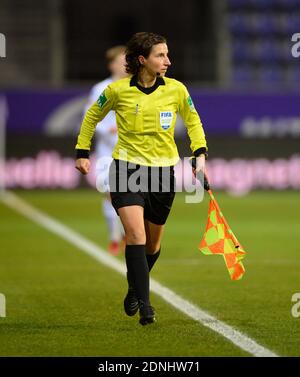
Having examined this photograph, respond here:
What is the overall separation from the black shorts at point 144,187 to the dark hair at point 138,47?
0.64m

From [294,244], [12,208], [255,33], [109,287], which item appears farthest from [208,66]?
[109,287]

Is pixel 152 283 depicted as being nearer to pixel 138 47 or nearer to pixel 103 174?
pixel 103 174

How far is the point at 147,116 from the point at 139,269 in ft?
3.28

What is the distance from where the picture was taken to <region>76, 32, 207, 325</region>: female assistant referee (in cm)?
693

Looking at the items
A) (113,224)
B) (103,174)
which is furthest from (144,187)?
(113,224)

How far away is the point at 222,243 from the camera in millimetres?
7176

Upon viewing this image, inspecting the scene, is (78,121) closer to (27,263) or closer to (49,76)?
(49,76)

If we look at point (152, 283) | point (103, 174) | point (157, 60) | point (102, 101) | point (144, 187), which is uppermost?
point (157, 60)

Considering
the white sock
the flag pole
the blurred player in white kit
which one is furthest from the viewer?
the flag pole

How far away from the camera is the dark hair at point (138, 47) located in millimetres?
7022

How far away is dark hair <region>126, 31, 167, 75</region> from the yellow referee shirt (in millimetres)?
83

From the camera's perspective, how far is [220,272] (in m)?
10.3

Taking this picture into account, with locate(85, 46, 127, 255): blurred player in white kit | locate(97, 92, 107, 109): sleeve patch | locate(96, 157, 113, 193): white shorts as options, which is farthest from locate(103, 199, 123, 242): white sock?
locate(97, 92, 107, 109): sleeve patch

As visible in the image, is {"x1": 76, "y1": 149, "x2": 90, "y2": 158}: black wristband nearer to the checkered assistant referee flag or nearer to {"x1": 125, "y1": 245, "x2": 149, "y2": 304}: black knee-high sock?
{"x1": 125, "y1": 245, "x2": 149, "y2": 304}: black knee-high sock
